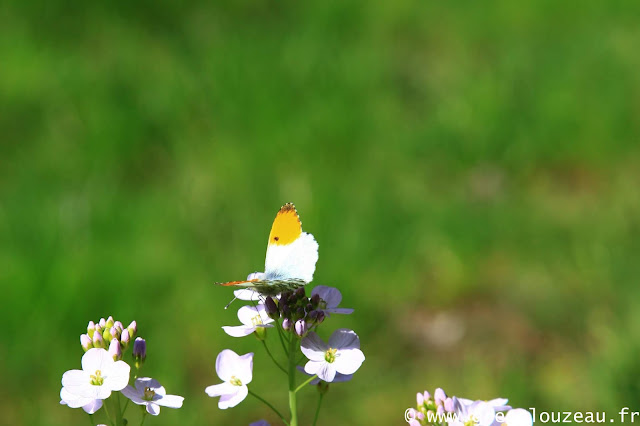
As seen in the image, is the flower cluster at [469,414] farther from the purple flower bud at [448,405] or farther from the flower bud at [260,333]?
the flower bud at [260,333]

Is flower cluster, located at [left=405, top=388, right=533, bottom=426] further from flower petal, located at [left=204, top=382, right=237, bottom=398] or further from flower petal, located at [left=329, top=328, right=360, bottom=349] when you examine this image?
flower petal, located at [left=204, top=382, right=237, bottom=398]

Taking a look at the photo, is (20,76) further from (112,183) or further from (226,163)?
(226,163)

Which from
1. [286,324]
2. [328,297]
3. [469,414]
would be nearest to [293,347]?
[286,324]

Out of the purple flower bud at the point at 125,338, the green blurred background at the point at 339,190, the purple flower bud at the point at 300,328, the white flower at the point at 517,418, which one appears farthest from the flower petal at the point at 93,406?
the green blurred background at the point at 339,190

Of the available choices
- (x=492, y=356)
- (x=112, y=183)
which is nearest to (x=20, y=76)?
(x=112, y=183)

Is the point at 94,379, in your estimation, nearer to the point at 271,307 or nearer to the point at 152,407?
the point at 152,407

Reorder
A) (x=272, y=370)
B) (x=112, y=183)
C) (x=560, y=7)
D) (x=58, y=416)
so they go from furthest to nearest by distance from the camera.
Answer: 1. (x=560, y=7)
2. (x=112, y=183)
3. (x=272, y=370)
4. (x=58, y=416)
